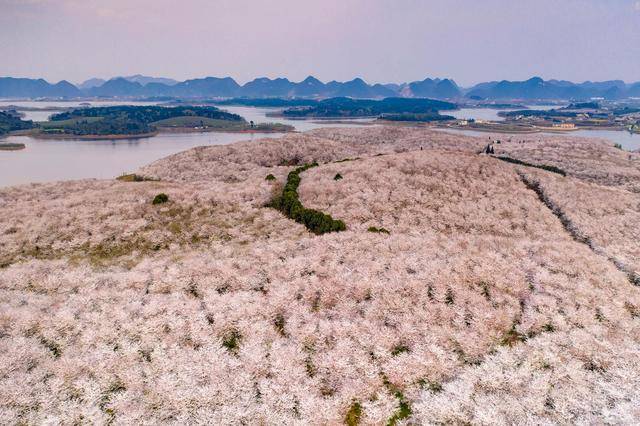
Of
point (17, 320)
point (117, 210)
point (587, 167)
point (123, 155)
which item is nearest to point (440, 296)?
point (17, 320)

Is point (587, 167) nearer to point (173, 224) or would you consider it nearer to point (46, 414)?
point (173, 224)

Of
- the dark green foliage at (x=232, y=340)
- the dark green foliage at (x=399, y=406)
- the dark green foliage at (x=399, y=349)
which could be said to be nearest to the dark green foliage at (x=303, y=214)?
the dark green foliage at (x=232, y=340)

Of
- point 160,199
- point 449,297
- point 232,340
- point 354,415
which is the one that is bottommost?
point 354,415

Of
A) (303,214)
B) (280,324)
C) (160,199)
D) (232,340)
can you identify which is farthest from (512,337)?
(160,199)

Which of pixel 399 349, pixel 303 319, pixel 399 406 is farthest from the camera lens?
pixel 303 319

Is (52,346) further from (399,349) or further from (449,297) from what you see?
(449,297)

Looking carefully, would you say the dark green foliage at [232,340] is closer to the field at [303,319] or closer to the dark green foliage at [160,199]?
the field at [303,319]
